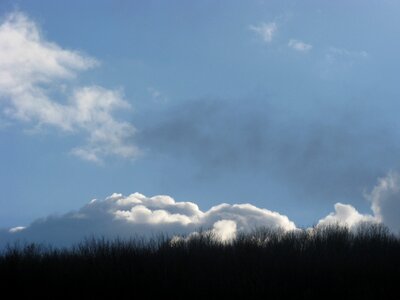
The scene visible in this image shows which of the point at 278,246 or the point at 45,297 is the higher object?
the point at 278,246

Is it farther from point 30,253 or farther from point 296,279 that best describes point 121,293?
point 30,253

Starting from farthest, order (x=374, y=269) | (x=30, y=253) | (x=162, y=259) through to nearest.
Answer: (x=30, y=253) < (x=162, y=259) < (x=374, y=269)

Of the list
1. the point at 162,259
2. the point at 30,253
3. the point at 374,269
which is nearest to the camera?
the point at 374,269

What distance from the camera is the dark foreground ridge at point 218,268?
10.6 m

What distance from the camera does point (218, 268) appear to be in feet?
39.3

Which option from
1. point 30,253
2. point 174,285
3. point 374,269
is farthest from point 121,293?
point 374,269

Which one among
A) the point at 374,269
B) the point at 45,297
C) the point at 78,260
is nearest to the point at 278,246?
the point at 374,269

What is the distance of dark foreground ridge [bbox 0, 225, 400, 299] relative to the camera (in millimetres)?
10625

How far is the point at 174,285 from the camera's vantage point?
1088 centimetres

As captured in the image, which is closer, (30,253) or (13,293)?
(13,293)

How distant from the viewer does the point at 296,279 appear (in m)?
11.1

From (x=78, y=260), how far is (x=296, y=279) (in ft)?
17.8

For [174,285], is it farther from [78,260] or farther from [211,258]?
[78,260]

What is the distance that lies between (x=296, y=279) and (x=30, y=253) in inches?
283
